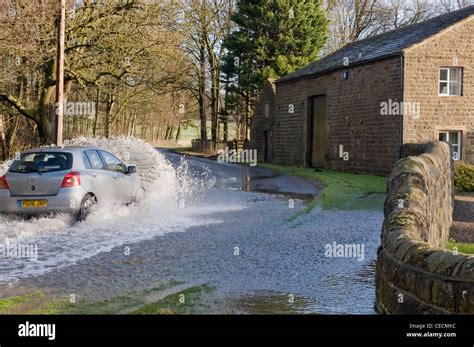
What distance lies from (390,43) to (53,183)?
868 inches

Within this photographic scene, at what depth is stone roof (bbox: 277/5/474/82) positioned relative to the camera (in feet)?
88.7

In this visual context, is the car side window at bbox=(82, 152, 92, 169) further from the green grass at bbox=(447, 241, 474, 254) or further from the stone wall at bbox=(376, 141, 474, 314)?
the green grass at bbox=(447, 241, 474, 254)

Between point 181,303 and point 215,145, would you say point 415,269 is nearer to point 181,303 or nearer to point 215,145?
point 181,303

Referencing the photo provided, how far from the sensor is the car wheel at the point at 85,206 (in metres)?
11.6

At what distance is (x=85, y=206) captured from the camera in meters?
11.7

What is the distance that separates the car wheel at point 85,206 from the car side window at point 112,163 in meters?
1.22
